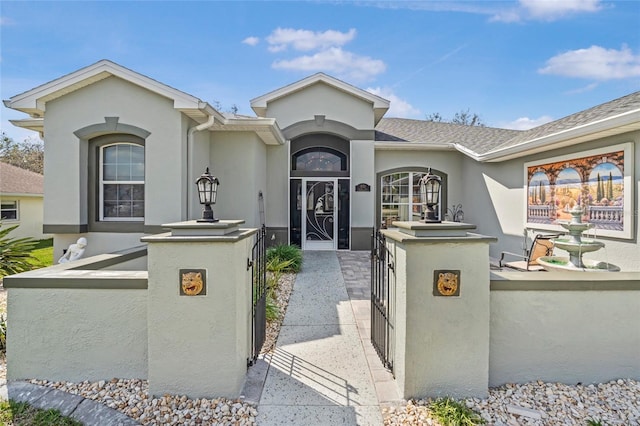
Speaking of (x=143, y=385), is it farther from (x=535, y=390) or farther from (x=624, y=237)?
(x=624, y=237)

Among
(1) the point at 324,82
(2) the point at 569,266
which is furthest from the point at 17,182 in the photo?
(2) the point at 569,266

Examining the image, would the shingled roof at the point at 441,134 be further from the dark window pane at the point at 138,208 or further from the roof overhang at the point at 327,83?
the dark window pane at the point at 138,208

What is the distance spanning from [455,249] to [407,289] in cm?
65

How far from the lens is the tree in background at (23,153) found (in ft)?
107

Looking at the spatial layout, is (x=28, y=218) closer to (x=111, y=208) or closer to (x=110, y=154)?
(x=111, y=208)

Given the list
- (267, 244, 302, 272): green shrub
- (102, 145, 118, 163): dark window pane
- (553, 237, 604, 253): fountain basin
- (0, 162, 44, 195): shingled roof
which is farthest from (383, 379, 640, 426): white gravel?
(0, 162, 44, 195): shingled roof

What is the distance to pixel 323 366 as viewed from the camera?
392 centimetres

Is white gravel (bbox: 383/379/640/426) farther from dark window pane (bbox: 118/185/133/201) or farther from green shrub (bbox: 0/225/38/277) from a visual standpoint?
green shrub (bbox: 0/225/38/277)

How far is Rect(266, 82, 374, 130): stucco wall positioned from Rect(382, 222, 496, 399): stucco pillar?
357 inches

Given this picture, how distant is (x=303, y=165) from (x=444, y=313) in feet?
30.1

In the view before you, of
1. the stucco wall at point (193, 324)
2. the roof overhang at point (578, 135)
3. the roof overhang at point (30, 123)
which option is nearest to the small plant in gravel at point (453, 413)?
the stucco wall at point (193, 324)

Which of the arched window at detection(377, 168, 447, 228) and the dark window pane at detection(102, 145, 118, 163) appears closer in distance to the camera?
the dark window pane at detection(102, 145, 118, 163)

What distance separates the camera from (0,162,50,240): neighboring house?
16305 mm

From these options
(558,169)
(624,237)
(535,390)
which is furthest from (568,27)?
(535,390)
